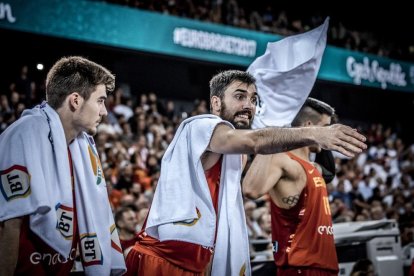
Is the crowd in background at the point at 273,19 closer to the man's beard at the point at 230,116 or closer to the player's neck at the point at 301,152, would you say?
the player's neck at the point at 301,152

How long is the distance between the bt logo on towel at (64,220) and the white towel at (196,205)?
63 centimetres

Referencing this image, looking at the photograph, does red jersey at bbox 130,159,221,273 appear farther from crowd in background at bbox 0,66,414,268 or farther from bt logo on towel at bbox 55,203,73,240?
crowd in background at bbox 0,66,414,268

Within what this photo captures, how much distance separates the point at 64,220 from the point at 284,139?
3.36ft

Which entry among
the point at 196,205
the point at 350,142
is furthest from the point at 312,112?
the point at 350,142

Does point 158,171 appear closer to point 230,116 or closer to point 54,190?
point 230,116

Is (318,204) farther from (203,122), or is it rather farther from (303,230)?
(203,122)

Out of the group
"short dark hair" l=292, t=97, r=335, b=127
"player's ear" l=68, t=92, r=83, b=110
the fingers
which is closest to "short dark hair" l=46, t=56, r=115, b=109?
"player's ear" l=68, t=92, r=83, b=110

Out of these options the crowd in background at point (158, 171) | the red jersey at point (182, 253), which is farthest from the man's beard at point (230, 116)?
the crowd in background at point (158, 171)

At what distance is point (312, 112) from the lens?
4.29 metres

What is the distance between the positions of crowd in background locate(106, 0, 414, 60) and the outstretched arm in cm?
1076

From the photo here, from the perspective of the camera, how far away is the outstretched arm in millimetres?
2379

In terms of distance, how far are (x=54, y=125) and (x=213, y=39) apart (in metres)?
11.9

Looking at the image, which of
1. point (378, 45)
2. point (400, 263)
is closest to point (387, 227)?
point (400, 263)

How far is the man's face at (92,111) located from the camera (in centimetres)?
263
